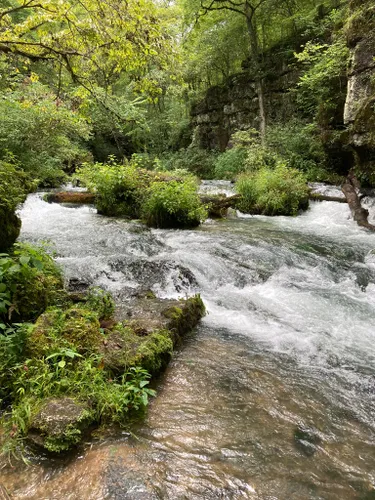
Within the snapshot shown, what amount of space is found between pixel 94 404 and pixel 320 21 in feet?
72.8

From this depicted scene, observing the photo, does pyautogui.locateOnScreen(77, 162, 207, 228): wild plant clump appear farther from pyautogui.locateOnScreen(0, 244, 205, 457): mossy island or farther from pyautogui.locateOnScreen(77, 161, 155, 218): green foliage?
pyautogui.locateOnScreen(0, 244, 205, 457): mossy island

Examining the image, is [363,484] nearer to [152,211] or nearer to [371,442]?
[371,442]

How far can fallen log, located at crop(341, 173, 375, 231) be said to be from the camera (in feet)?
32.0

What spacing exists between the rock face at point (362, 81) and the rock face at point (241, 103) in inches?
352

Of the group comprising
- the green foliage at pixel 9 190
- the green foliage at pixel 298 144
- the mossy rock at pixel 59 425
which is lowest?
the mossy rock at pixel 59 425

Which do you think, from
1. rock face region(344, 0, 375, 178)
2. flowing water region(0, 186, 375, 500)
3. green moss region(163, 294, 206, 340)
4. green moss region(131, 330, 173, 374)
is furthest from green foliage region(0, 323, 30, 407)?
rock face region(344, 0, 375, 178)

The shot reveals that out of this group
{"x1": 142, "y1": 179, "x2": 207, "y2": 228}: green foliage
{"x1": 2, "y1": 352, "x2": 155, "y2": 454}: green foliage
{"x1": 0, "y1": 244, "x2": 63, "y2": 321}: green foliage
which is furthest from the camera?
{"x1": 142, "y1": 179, "x2": 207, "y2": 228}: green foliage

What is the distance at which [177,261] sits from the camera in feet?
20.8

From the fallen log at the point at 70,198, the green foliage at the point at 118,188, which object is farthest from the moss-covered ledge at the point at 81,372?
the fallen log at the point at 70,198

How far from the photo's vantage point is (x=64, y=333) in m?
3.19

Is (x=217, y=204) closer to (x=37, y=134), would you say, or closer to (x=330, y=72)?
(x=37, y=134)

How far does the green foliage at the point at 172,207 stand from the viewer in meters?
9.01

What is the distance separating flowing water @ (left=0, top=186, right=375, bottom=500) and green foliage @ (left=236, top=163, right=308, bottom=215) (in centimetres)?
401

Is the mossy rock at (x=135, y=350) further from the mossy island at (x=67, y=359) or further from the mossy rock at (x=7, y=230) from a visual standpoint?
the mossy rock at (x=7, y=230)
